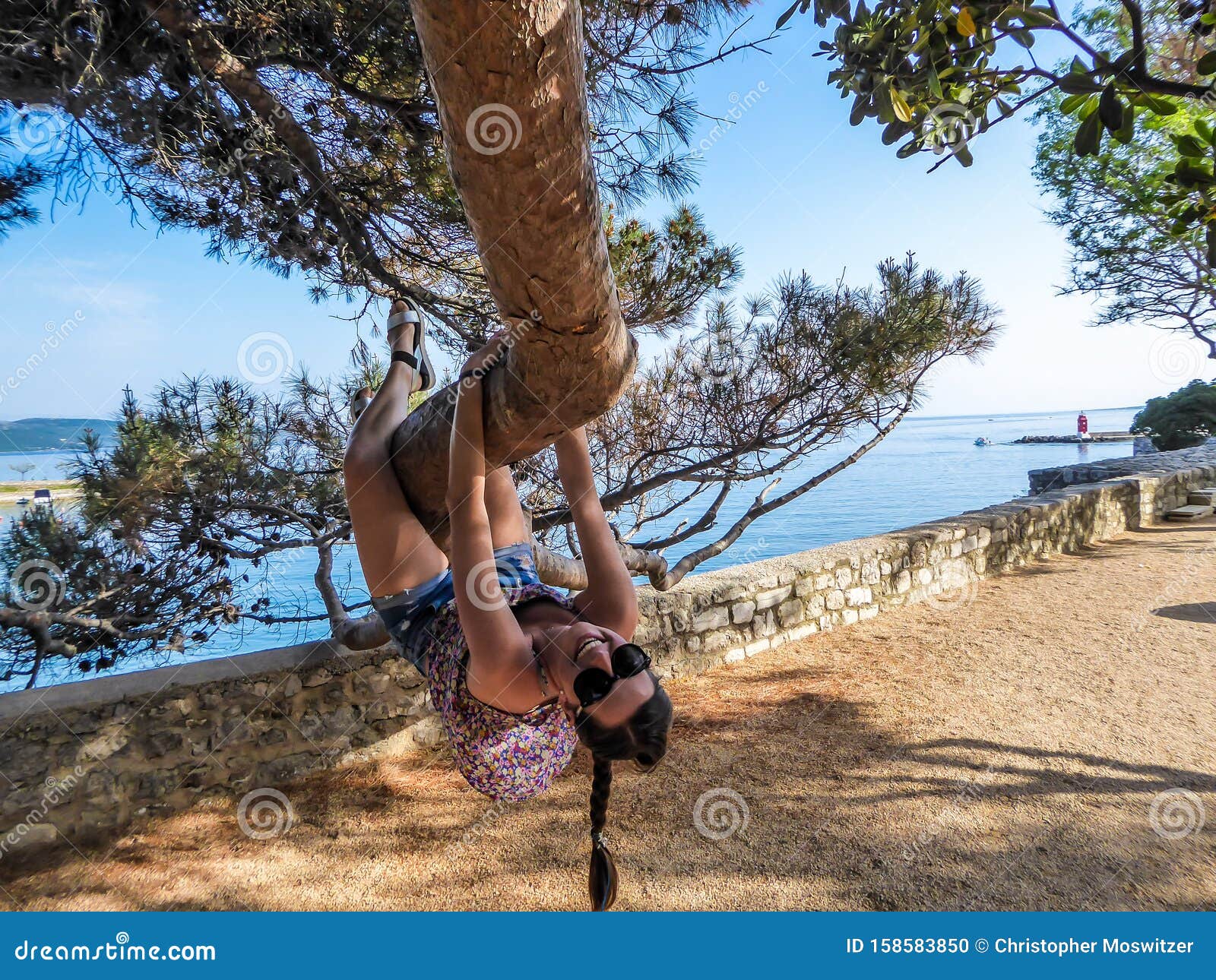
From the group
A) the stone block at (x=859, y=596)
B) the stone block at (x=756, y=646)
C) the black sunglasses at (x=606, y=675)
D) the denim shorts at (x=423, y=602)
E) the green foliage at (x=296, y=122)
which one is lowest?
the stone block at (x=756, y=646)

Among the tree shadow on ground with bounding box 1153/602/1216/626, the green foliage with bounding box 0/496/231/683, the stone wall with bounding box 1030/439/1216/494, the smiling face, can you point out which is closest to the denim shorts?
the smiling face

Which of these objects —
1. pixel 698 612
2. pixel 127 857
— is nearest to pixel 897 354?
pixel 698 612

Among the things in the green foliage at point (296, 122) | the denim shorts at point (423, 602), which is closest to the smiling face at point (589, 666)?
the denim shorts at point (423, 602)

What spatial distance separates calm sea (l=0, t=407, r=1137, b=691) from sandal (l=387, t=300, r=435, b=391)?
5.30ft

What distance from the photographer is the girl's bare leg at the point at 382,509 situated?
1.40m

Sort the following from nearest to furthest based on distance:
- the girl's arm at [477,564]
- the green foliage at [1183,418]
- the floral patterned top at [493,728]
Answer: the girl's arm at [477,564] → the floral patterned top at [493,728] → the green foliage at [1183,418]

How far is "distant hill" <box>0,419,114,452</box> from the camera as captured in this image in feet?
8.22

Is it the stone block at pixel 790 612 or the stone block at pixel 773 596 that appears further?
the stone block at pixel 790 612

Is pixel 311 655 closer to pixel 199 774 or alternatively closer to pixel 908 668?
pixel 199 774

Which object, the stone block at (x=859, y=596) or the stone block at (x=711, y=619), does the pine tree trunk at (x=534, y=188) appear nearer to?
the stone block at (x=711, y=619)

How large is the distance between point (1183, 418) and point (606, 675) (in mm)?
16514

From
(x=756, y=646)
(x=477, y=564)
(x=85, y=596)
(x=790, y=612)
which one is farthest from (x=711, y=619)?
(x=85, y=596)

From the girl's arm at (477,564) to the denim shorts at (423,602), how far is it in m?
0.31

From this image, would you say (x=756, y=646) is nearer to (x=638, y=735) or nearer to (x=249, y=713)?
(x=249, y=713)
